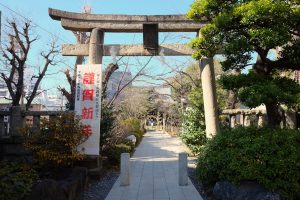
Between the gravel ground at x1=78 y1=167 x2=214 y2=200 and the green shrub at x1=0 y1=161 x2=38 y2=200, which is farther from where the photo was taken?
the gravel ground at x1=78 y1=167 x2=214 y2=200

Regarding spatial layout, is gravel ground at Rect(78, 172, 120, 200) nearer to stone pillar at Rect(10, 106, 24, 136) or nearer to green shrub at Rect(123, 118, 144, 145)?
stone pillar at Rect(10, 106, 24, 136)

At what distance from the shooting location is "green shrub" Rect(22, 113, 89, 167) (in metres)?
9.09

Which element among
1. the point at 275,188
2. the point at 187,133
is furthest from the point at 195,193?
the point at 187,133

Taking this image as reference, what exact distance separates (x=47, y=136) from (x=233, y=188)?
4.67m

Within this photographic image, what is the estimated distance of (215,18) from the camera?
7.84 metres

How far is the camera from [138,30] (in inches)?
480

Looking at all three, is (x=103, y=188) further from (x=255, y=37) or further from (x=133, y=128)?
(x=133, y=128)

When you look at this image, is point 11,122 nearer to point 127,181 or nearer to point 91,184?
point 91,184

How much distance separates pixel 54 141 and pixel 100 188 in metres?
1.82

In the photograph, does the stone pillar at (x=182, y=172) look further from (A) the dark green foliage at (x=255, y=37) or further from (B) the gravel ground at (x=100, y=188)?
(A) the dark green foliage at (x=255, y=37)

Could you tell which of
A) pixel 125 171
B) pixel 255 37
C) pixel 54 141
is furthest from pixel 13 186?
pixel 255 37

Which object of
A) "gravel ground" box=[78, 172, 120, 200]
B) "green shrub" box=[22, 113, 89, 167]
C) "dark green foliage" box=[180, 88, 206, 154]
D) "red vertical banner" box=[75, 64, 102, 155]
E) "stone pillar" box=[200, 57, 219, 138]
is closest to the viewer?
"gravel ground" box=[78, 172, 120, 200]

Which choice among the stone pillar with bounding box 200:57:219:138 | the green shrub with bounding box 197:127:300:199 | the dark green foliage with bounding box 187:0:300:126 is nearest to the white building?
the stone pillar with bounding box 200:57:219:138

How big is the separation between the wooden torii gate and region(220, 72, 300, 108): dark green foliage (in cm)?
421
